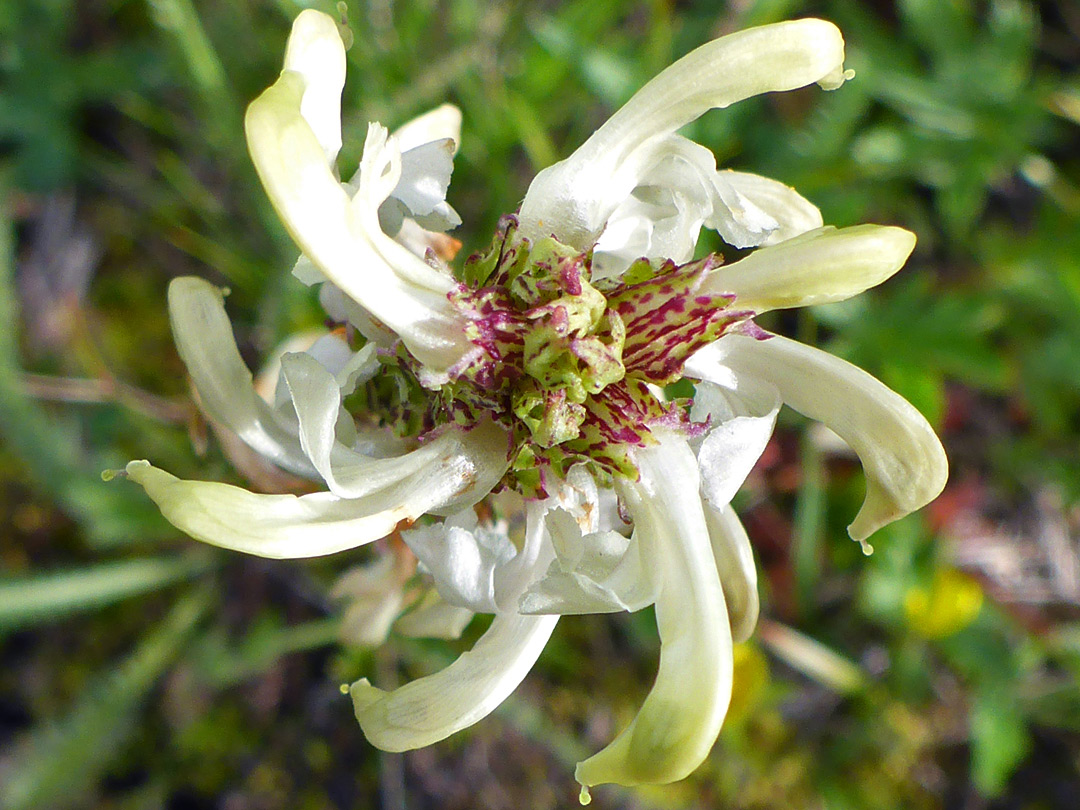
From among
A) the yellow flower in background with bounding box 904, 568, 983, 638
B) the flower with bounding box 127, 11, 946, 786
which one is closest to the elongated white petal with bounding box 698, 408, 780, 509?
the flower with bounding box 127, 11, 946, 786

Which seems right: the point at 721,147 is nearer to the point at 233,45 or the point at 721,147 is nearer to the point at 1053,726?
the point at 233,45

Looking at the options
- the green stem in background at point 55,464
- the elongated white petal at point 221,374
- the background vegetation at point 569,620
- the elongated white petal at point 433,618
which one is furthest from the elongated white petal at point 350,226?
the green stem in background at point 55,464

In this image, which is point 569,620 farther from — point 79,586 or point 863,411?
point 863,411

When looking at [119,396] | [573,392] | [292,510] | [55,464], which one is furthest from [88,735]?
[573,392]

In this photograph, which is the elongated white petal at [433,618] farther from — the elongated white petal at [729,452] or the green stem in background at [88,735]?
the green stem in background at [88,735]

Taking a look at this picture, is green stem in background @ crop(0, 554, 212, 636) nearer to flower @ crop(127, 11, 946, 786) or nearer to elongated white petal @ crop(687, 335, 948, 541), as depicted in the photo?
flower @ crop(127, 11, 946, 786)
